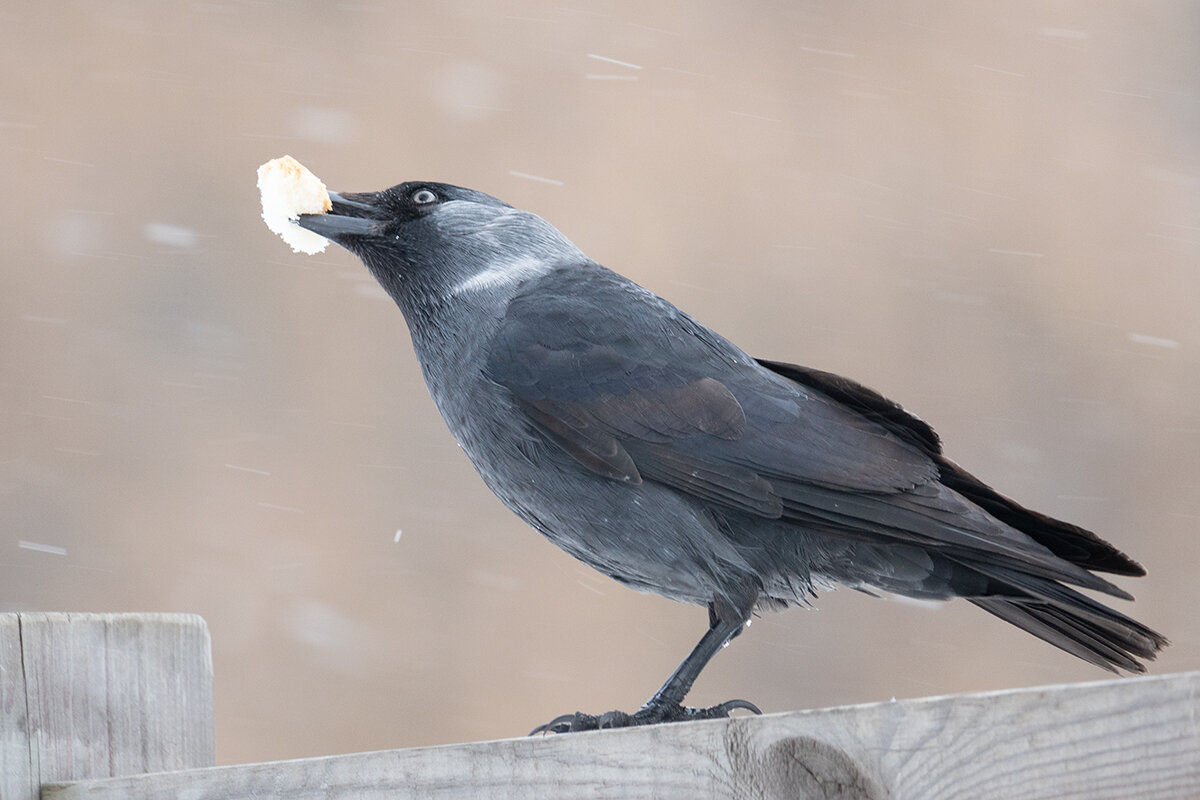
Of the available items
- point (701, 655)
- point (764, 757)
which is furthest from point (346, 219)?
point (764, 757)

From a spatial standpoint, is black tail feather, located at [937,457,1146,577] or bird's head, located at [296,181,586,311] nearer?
black tail feather, located at [937,457,1146,577]

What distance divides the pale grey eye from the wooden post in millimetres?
940

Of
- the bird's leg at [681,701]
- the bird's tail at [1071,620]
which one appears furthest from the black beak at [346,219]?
the bird's tail at [1071,620]

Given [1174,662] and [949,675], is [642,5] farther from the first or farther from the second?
[1174,662]

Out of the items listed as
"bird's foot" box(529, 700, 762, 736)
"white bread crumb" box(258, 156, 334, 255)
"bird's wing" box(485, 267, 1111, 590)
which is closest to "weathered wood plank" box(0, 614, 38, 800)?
"bird's foot" box(529, 700, 762, 736)

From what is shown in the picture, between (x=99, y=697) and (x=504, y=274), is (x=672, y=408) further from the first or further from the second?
(x=99, y=697)

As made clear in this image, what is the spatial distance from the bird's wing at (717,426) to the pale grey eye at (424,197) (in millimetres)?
277

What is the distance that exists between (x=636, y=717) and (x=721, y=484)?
0.95 ft

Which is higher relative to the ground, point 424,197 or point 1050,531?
point 424,197

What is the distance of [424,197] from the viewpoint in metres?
1.96

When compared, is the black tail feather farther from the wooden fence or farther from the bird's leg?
the wooden fence

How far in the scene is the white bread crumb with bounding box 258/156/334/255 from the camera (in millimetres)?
1760

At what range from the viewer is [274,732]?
381 cm

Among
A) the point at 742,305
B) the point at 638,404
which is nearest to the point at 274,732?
the point at 742,305
